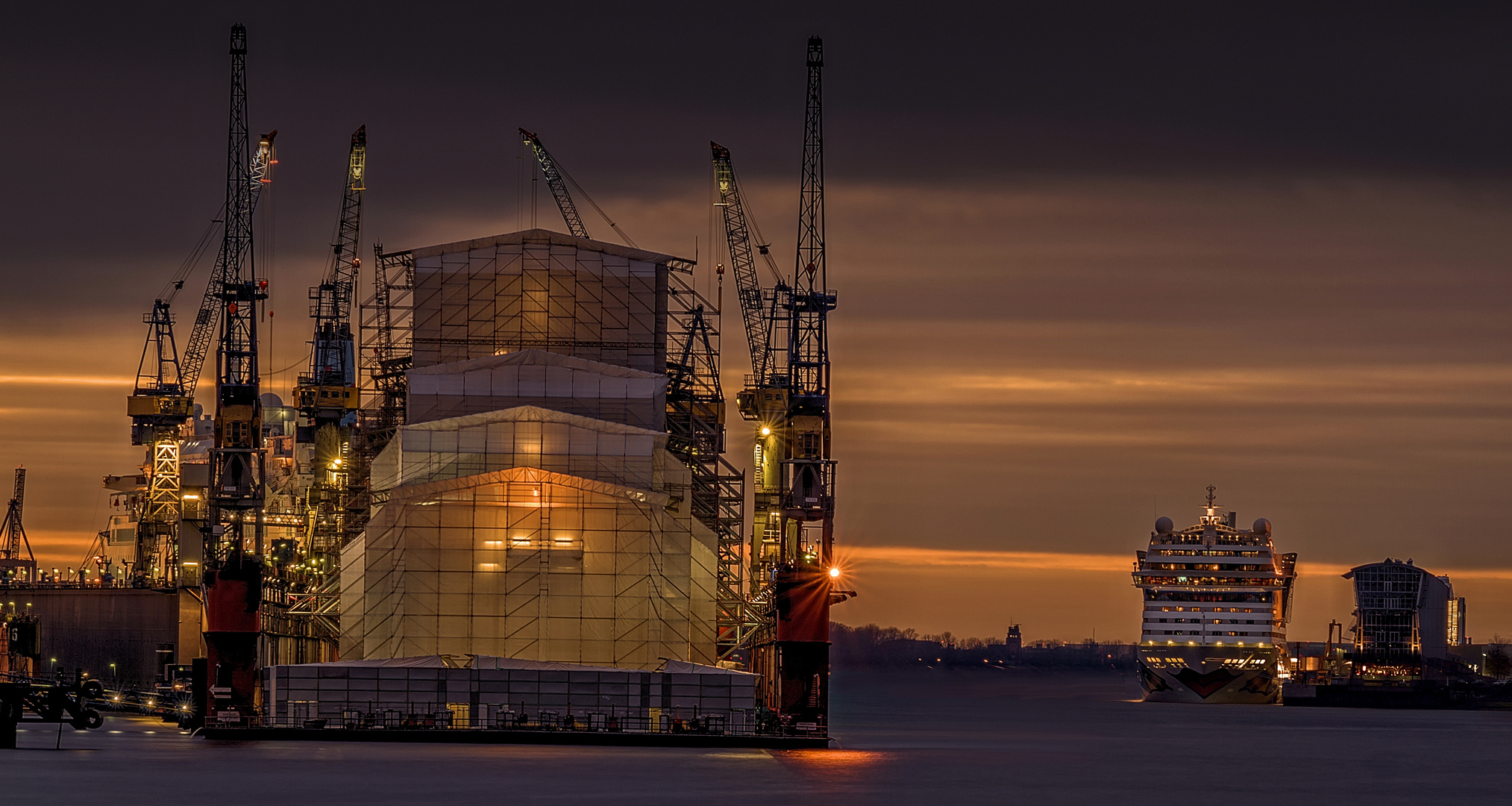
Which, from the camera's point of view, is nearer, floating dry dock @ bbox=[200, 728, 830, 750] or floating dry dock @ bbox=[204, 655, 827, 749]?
floating dry dock @ bbox=[200, 728, 830, 750]

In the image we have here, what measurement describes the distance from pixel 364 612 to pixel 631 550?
22593 mm

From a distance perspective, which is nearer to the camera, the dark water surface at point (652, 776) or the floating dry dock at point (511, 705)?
the dark water surface at point (652, 776)

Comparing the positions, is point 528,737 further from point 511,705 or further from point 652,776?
point 652,776

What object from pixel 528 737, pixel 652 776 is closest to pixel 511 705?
pixel 528 737

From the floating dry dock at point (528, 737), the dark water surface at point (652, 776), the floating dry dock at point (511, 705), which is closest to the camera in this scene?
the dark water surface at point (652, 776)

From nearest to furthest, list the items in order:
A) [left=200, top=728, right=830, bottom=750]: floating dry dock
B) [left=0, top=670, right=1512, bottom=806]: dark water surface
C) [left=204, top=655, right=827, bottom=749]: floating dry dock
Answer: [left=0, top=670, right=1512, bottom=806]: dark water surface, [left=200, top=728, right=830, bottom=750]: floating dry dock, [left=204, top=655, right=827, bottom=749]: floating dry dock

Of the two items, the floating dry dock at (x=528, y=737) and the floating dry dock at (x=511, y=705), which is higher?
the floating dry dock at (x=511, y=705)

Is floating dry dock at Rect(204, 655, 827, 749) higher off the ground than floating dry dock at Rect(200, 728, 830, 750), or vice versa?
floating dry dock at Rect(204, 655, 827, 749)

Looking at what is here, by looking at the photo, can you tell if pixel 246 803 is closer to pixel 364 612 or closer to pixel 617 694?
pixel 617 694

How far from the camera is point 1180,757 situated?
630 ft

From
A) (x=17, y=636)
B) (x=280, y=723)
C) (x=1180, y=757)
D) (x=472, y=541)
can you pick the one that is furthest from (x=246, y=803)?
(x=1180, y=757)

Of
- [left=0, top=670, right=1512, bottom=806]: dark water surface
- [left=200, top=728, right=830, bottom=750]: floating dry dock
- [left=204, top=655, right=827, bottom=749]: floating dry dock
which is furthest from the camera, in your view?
[left=204, top=655, right=827, bottom=749]: floating dry dock

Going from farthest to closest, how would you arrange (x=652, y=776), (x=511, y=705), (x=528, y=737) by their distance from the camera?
(x=511, y=705) → (x=528, y=737) → (x=652, y=776)

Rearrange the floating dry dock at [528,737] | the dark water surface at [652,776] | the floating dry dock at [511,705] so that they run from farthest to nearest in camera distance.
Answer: the floating dry dock at [511,705] → the floating dry dock at [528,737] → the dark water surface at [652,776]
